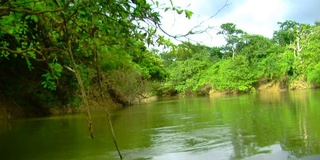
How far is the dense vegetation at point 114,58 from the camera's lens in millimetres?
3748

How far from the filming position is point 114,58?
7.02 metres

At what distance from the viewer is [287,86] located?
144 ft

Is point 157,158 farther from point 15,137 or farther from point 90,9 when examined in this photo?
point 15,137

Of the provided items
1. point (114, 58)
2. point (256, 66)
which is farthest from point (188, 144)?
point (256, 66)

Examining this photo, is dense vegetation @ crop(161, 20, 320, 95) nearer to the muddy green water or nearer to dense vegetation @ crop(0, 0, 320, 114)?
dense vegetation @ crop(0, 0, 320, 114)

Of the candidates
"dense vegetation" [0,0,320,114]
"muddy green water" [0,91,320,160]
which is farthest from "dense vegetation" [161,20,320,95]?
"muddy green water" [0,91,320,160]

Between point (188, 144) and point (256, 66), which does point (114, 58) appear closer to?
point (188, 144)

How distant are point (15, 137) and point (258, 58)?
4259 cm

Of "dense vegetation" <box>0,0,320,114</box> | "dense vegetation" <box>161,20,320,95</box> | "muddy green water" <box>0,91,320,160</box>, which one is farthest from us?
"dense vegetation" <box>161,20,320,95</box>

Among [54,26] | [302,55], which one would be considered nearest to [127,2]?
[54,26]

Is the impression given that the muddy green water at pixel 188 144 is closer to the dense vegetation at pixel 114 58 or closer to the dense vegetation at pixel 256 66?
the dense vegetation at pixel 114 58

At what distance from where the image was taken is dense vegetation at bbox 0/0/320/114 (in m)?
3.75

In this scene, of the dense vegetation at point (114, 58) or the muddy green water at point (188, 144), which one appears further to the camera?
the muddy green water at point (188, 144)

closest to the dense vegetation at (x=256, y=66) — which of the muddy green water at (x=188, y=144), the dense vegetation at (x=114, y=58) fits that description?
the dense vegetation at (x=114, y=58)
